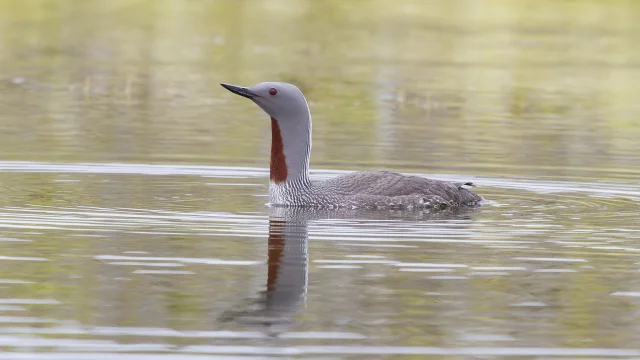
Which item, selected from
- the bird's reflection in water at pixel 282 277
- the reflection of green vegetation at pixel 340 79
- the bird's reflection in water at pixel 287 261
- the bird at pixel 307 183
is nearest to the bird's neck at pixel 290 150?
the bird at pixel 307 183

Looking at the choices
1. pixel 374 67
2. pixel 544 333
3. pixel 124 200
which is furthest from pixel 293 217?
pixel 374 67

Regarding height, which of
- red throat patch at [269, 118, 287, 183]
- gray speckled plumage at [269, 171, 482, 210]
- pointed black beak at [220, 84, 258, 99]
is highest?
pointed black beak at [220, 84, 258, 99]

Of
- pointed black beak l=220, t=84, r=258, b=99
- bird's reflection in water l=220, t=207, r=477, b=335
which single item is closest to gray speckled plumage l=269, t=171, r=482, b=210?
bird's reflection in water l=220, t=207, r=477, b=335

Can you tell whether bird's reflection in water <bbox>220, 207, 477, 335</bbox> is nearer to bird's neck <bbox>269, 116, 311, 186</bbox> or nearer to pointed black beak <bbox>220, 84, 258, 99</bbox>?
bird's neck <bbox>269, 116, 311, 186</bbox>

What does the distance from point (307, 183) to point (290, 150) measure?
313mm

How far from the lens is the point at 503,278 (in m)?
8.86

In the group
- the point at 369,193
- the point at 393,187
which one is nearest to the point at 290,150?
the point at 369,193

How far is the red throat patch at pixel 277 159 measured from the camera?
12219 millimetres

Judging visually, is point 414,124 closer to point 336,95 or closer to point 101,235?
point 336,95

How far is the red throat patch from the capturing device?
1222 centimetres

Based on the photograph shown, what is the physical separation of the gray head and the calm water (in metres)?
0.35

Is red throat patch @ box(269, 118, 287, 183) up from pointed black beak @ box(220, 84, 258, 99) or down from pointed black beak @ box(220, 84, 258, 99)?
down

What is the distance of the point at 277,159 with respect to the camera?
12.3m

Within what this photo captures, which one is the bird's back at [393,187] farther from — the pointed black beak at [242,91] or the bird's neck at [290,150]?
the pointed black beak at [242,91]
